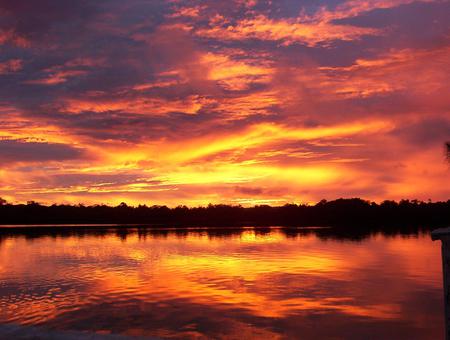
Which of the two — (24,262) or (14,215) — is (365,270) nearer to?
(24,262)

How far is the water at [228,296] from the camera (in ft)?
57.0

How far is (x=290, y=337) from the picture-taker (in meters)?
16.2

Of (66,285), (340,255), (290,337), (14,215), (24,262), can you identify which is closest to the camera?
(290,337)

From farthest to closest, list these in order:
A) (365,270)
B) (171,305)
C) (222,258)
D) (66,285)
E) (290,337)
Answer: (222,258), (365,270), (66,285), (171,305), (290,337)

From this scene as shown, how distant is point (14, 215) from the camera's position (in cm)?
16800

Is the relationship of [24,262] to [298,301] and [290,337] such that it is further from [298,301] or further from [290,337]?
[290,337]

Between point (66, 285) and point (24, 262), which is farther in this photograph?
point (24, 262)

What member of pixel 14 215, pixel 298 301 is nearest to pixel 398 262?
pixel 298 301

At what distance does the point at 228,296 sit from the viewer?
23344 mm

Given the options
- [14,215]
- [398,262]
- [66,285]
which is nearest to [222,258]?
[398,262]

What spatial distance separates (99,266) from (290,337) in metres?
22.1

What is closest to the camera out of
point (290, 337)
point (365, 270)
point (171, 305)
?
point (290, 337)

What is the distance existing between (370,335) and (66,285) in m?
16.7

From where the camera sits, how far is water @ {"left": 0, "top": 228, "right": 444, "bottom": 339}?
683 inches
